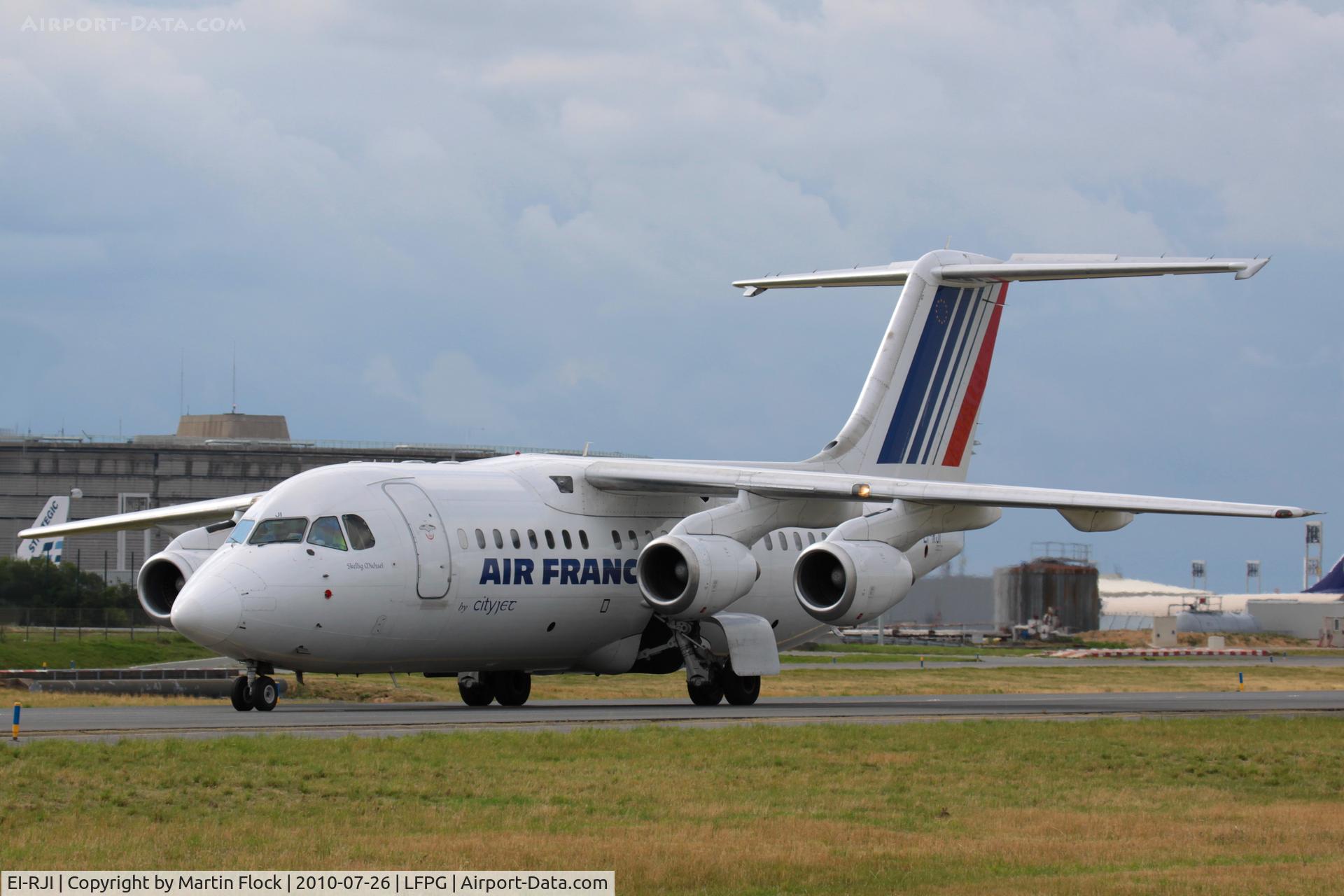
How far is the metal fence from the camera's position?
49406 millimetres

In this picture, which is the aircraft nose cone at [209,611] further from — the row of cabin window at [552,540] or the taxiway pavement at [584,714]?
the row of cabin window at [552,540]

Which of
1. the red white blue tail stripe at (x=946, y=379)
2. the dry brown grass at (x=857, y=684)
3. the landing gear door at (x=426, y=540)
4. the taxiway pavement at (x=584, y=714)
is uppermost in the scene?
the red white blue tail stripe at (x=946, y=379)

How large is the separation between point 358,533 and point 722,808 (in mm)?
10129

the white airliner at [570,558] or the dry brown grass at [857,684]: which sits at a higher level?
the white airliner at [570,558]

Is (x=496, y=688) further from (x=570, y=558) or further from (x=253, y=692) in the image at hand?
(x=253, y=692)

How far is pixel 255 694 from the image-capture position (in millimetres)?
21344

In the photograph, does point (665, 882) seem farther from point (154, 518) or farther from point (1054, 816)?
point (154, 518)

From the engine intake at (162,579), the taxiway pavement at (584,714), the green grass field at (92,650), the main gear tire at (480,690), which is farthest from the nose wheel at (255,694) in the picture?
the green grass field at (92,650)

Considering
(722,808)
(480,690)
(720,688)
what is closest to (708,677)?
(720,688)

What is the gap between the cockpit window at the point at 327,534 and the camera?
21219mm

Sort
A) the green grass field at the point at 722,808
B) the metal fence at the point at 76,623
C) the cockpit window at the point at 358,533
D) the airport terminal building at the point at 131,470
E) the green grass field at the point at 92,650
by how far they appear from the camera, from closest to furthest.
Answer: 1. the green grass field at the point at 722,808
2. the cockpit window at the point at 358,533
3. the green grass field at the point at 92,650
4. the metal fence at the point at 76,623
5. the airport terminal building at the point at 131,470

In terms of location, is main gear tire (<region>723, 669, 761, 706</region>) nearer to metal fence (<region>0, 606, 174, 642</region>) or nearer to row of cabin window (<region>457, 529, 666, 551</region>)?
row of cabin window (<region>457, 529, 666, 551</region>)

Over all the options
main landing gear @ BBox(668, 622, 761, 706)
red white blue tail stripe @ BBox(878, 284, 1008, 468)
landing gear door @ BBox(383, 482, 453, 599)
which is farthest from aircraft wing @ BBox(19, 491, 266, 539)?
red white blue tail stripe @ BBox(878, 284, 1008, 468)

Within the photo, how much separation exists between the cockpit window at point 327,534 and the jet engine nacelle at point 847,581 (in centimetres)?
637
